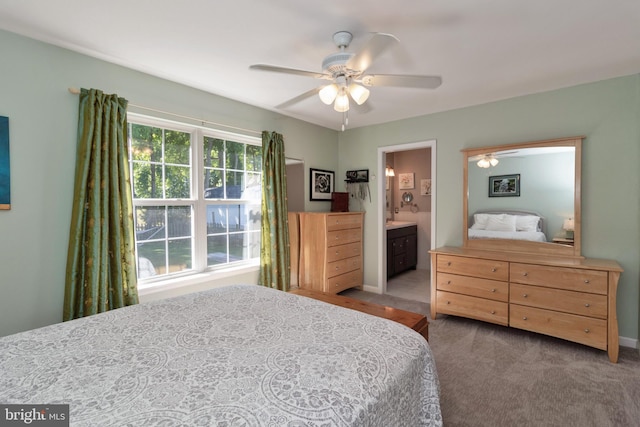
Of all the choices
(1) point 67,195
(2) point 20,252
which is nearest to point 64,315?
(2) point 20,252

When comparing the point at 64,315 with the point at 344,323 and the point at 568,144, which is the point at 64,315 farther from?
the point at 568,144

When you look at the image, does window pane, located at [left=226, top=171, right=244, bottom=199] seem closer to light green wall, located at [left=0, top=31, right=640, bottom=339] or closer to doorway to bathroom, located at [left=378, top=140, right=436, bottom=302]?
light green wall, located at [left=0, top=31, right=640, bottom=339]

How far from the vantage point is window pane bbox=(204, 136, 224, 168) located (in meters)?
3.08

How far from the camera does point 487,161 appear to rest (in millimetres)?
3260

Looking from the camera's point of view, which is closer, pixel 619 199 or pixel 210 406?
pixel 210 406

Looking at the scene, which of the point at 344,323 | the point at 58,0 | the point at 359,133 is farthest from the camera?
the point at 359,133

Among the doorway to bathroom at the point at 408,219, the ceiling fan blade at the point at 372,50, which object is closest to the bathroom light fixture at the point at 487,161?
the doorway to bathroom at the point at 408,219

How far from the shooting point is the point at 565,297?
2.52 metres

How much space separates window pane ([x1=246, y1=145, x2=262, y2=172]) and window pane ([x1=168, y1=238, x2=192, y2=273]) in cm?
111

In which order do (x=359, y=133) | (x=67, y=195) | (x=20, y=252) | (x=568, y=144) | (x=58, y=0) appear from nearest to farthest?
(x=58, y=0) < (x=20, y=252) < (x=67, y=195) < (x=568, y=144) < (x=359, y=133)

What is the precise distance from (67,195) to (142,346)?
1.62 metres

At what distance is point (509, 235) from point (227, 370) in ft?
10.4

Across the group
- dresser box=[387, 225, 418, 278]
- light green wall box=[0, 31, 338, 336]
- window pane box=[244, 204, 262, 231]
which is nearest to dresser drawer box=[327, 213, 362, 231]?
dresser box=[387, 225, 418, 278]

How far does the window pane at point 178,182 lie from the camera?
9.23 ft
